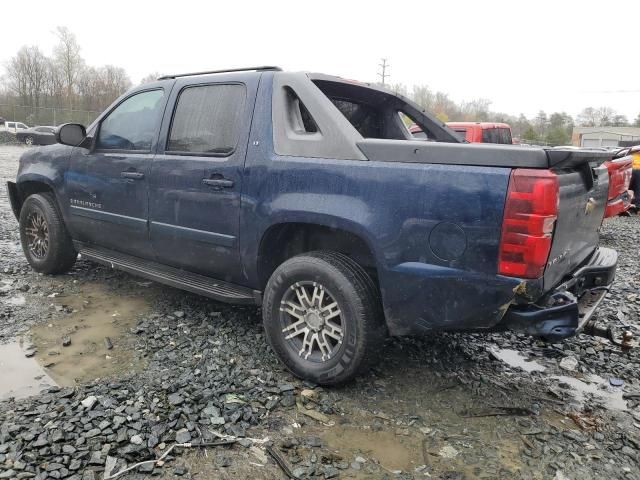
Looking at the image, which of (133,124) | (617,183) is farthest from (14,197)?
(617,183)

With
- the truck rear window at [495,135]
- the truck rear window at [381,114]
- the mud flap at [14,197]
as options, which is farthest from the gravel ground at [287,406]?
the truck rear window at [495,135]

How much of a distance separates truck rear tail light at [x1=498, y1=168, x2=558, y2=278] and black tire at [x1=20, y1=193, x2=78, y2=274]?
426 cm

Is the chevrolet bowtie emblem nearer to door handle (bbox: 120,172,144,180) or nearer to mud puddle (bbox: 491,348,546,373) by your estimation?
mud puddle (bbox: 491,348,546,373)

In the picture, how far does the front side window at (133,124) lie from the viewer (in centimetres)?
408

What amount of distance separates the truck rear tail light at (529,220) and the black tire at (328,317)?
863 millimetres

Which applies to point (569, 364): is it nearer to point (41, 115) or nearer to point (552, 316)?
point (552, 316)

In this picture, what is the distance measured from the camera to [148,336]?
3.82 m

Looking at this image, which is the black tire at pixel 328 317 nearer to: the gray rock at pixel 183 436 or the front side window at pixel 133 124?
the gray rock at pixel 183 436

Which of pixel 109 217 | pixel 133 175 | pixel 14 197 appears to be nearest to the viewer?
pixel 133 175

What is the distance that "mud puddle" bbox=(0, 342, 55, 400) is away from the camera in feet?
9.98

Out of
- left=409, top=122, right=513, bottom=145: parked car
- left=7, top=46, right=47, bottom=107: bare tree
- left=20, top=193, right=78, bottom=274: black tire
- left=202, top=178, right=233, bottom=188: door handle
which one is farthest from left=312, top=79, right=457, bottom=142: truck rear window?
left=7, top=46, right=47, bottom=107: bare tree

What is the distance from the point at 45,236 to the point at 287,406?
11.7 feet

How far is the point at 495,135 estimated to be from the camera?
459 inches

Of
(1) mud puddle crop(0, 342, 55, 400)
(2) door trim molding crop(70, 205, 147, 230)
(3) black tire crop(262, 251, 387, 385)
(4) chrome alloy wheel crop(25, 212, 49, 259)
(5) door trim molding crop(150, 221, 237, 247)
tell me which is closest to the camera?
(3) black tire crop(262, 251, 387, 385)
